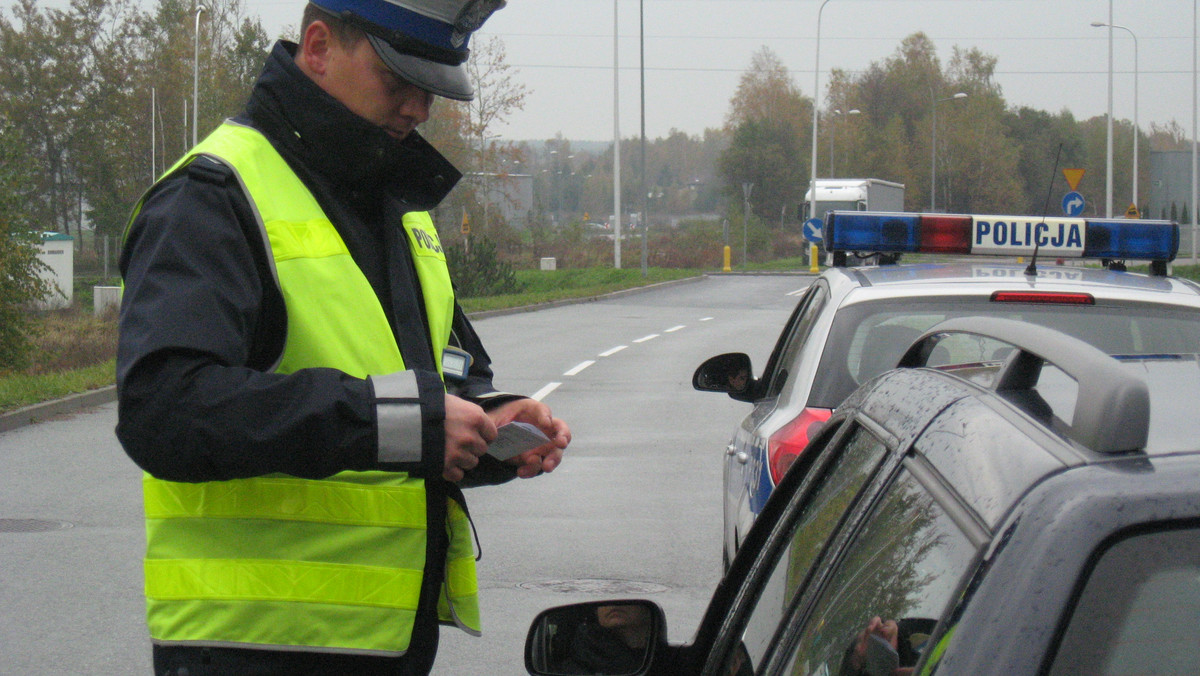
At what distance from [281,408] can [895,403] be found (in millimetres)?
823

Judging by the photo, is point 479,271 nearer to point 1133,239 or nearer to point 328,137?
point 1133,239

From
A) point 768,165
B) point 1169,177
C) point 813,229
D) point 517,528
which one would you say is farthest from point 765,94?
point 517,528

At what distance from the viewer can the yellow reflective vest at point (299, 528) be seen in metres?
1.96

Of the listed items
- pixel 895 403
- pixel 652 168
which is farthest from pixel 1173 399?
pixel 652 168

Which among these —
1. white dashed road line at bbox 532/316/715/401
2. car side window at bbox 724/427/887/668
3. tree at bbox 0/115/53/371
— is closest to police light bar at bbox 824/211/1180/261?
car side window at bbox 724/427/887/668

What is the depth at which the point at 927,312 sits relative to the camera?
3775mm

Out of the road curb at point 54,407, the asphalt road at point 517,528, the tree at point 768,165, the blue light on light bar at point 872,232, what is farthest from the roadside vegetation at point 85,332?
the tree at point 768,165

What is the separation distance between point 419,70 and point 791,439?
1.83m

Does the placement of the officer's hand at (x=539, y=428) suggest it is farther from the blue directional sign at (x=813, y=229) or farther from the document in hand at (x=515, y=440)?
the blue directional sign at (x=813, y=229)

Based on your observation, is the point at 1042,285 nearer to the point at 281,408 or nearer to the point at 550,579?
the point at 281,408

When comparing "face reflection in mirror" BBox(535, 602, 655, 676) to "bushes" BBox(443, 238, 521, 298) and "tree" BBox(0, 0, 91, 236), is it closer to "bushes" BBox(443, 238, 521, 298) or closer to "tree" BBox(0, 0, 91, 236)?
"bushes" BBox(443, 238, 521, 298)

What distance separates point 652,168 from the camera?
515 feet

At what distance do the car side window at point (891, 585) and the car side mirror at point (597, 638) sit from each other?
1.69ft

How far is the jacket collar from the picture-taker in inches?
85.2
